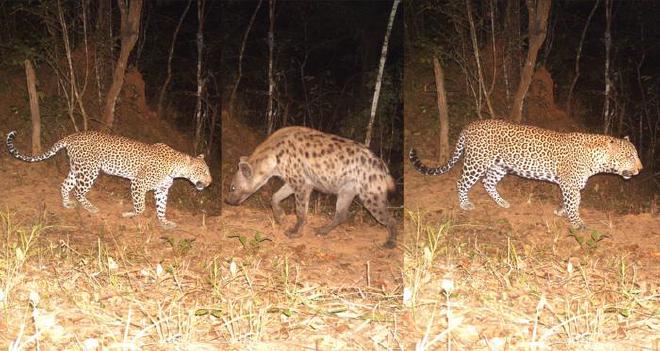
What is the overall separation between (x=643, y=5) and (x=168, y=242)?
18.7ft

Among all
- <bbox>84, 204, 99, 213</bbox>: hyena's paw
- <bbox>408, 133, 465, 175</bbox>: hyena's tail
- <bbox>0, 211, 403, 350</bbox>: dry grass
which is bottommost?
<bbox>0, 211, 403, 350</bbox>: dry grass

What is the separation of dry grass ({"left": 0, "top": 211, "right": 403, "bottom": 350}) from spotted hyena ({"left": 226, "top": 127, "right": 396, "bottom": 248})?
1.59ft

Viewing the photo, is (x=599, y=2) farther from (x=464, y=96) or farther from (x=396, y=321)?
(x=396, y=321)

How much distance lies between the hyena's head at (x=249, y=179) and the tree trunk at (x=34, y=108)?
77.9 inches

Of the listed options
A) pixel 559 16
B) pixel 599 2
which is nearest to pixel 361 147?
pixel 559 16

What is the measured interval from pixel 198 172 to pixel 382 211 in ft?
5.96

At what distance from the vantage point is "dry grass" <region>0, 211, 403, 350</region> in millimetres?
4344

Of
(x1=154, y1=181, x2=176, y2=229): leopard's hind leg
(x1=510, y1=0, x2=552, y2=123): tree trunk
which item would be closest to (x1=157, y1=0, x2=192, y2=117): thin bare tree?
(x1=154, y1=181, x2=176, y2=229): leopard's hind leg

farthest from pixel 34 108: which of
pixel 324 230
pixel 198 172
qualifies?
pixel 324 230

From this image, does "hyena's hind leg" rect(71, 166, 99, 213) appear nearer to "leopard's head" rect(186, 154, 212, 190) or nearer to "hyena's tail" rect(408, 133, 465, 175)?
"leopard's head" rect(186, 154, 212, 190)

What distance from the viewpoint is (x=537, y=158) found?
682cm

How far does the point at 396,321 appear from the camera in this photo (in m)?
4.66

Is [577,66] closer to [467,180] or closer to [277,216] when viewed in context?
[467,180]

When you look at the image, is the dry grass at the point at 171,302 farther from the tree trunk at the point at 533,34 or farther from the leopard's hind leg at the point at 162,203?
the tree trunk at the point at 533,34
